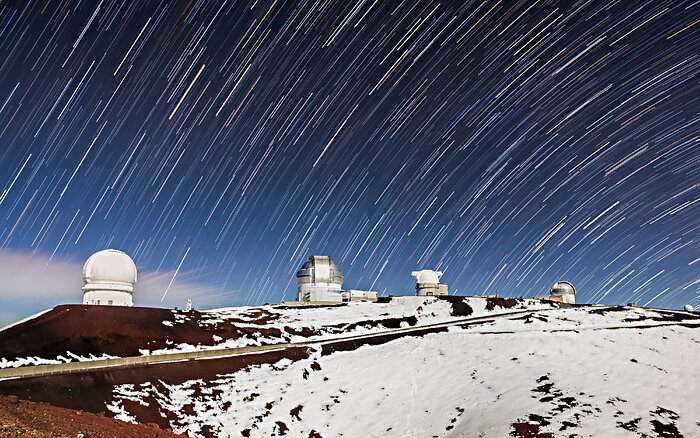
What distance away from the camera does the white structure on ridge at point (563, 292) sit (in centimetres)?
4931

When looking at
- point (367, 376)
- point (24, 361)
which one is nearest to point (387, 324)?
point (367, 376)

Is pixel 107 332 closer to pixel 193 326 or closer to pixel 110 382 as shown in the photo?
pixel 193 326

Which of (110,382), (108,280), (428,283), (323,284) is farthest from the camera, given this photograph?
(428,283)

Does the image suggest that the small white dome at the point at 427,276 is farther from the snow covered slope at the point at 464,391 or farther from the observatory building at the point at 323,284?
the snow covered slope at the point at 464,391

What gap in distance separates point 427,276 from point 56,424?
37.9 m

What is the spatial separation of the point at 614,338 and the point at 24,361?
24.2m

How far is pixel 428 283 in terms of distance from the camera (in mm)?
47344

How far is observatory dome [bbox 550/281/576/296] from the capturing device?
163 ft

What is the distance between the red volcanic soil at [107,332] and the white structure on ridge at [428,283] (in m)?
23.3

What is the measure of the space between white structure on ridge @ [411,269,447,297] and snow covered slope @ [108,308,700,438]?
2126 cm

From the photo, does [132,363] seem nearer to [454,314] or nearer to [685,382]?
[454,314]

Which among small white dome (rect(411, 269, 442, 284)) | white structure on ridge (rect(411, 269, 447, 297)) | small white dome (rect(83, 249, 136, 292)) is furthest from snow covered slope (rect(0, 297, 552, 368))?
small white dome (rect(411, 269, 442, 284))

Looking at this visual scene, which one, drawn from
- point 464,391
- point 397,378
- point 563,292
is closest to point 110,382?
point 397,378

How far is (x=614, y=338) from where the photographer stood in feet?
77.8
